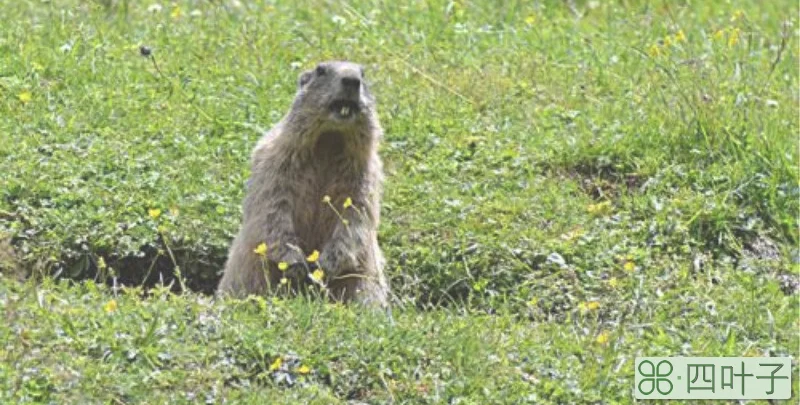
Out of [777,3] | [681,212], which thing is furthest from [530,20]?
[681,212]

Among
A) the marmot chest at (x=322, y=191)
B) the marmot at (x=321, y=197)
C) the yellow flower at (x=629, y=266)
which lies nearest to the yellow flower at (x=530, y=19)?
the yellow flower at (x=629, y=266)

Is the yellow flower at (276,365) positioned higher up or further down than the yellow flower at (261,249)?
further down

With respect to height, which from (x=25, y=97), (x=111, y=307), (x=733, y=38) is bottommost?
(x=111, y=307)

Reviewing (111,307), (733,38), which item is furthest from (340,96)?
(733,38)

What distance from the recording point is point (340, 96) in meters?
8.18

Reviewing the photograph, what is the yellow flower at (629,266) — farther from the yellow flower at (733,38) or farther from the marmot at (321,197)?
the yellow flower at (733,38)

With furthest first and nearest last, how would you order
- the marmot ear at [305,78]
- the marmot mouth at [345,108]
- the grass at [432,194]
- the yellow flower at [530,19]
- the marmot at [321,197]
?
the yellow flower at [530,19] < the marmot ear at [305,78] < the marmot mouth at [345,108] < the marmot at [321,197] < the grass at [432,194]

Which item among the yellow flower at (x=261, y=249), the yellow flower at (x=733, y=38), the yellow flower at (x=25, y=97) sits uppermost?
the yellow flower at (x=733, y=38)

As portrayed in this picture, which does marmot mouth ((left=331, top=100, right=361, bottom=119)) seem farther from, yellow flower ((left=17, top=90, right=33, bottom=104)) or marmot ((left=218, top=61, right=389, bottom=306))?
yellow flower ((left=17, top=90, right=33, bottom=104))

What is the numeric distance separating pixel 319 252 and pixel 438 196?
46.6 inches

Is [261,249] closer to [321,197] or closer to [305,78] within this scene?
[321,197]

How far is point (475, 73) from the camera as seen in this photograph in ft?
34.5

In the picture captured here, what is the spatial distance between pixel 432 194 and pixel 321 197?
1.05 metres

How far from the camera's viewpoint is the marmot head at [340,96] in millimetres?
8172
